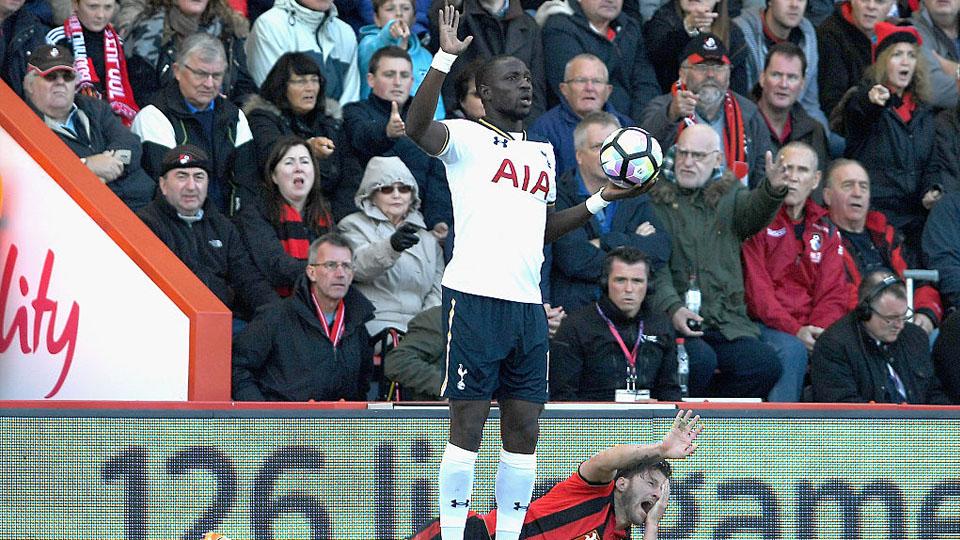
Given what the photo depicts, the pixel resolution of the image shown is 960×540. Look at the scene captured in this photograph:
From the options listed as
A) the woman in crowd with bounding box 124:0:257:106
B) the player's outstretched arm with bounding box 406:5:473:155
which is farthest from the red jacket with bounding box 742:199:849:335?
the player's outstretched arm with bounding box 406:5:473:155

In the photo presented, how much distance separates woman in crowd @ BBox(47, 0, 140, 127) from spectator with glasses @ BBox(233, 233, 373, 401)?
212 cm

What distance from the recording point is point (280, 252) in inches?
405

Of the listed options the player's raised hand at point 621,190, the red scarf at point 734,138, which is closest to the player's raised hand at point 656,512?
the player's raised hand at point 621,190

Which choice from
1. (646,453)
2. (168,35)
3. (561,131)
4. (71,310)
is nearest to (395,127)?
(561,131)

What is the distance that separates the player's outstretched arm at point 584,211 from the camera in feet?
23.6

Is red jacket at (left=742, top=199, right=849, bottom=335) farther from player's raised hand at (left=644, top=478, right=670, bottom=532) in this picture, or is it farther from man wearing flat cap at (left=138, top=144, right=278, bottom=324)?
player's raised hand at (left=644, top=478, right=670, bottom=532)

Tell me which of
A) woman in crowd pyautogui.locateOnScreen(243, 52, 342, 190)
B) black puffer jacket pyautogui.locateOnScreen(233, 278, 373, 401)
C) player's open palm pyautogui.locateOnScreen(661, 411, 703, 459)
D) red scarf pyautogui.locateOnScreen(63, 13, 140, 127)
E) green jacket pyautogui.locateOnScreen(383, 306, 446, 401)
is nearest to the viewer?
player's open palm pyautogui.locateOnScreen(661, 411, 703, 459)

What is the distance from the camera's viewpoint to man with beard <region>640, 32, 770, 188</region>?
11.5m

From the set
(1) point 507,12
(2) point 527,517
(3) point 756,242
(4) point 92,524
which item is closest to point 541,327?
(2) point 527,517

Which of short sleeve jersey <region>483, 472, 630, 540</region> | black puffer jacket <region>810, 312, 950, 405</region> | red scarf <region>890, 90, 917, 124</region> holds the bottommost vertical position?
short sleeve jersey <region>483, 472, 630, 540</region>

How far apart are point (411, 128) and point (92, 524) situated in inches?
116

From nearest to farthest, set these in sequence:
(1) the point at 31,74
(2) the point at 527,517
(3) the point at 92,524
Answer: (2) the point at 527,517, (3) the point at 92,524, (1) the point at 31,74

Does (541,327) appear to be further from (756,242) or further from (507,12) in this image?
(507,12)

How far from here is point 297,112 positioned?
1115 centimetres
